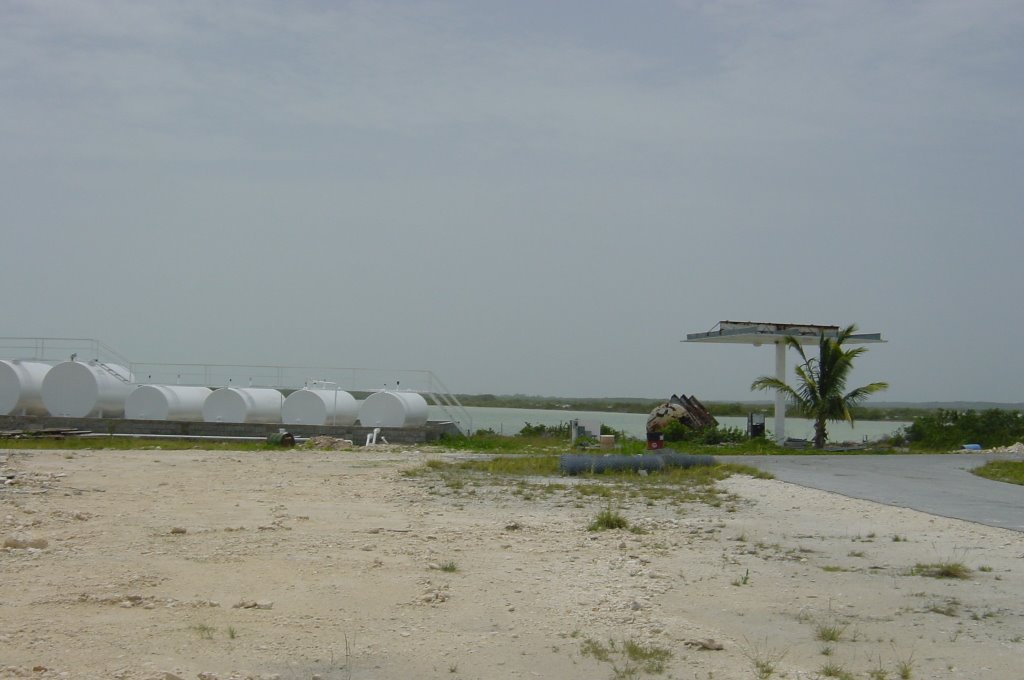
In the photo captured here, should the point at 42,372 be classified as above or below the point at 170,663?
above

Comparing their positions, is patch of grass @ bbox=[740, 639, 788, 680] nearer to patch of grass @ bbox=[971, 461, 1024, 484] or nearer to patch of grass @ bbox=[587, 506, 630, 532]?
patch of grass @ bbox=[587, 506, 630, 532]

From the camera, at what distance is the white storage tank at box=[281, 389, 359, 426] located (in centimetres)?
3706

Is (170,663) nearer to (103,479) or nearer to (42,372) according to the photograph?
(103,479)

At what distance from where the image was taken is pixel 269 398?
1540 inches

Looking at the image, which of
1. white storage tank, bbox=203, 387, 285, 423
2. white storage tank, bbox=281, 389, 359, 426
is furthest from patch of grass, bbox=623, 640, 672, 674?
white storage tank, bbox=203, 387, 285, 423

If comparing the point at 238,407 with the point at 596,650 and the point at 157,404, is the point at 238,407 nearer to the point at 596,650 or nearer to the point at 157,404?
the point at 157,404

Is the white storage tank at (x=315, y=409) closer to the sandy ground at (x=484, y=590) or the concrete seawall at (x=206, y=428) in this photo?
the concrete seawall at (x=206, y=428)

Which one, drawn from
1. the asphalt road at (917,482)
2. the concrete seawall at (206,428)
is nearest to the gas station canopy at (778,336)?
the asphalt road at (917,482)

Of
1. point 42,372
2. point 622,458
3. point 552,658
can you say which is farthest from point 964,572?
point 42,372

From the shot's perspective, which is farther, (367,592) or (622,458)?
(622,458)

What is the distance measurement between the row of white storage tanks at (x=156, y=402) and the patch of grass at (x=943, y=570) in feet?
92.3

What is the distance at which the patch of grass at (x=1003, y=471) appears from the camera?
66.5 ft

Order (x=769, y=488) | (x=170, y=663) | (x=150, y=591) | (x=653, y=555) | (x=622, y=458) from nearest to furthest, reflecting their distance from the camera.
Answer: (x=170, y=663), (x=150, y=591), (x=653, y=555), (x=769, y=488), (x=622, y=458)

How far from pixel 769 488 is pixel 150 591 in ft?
A: 40.1
